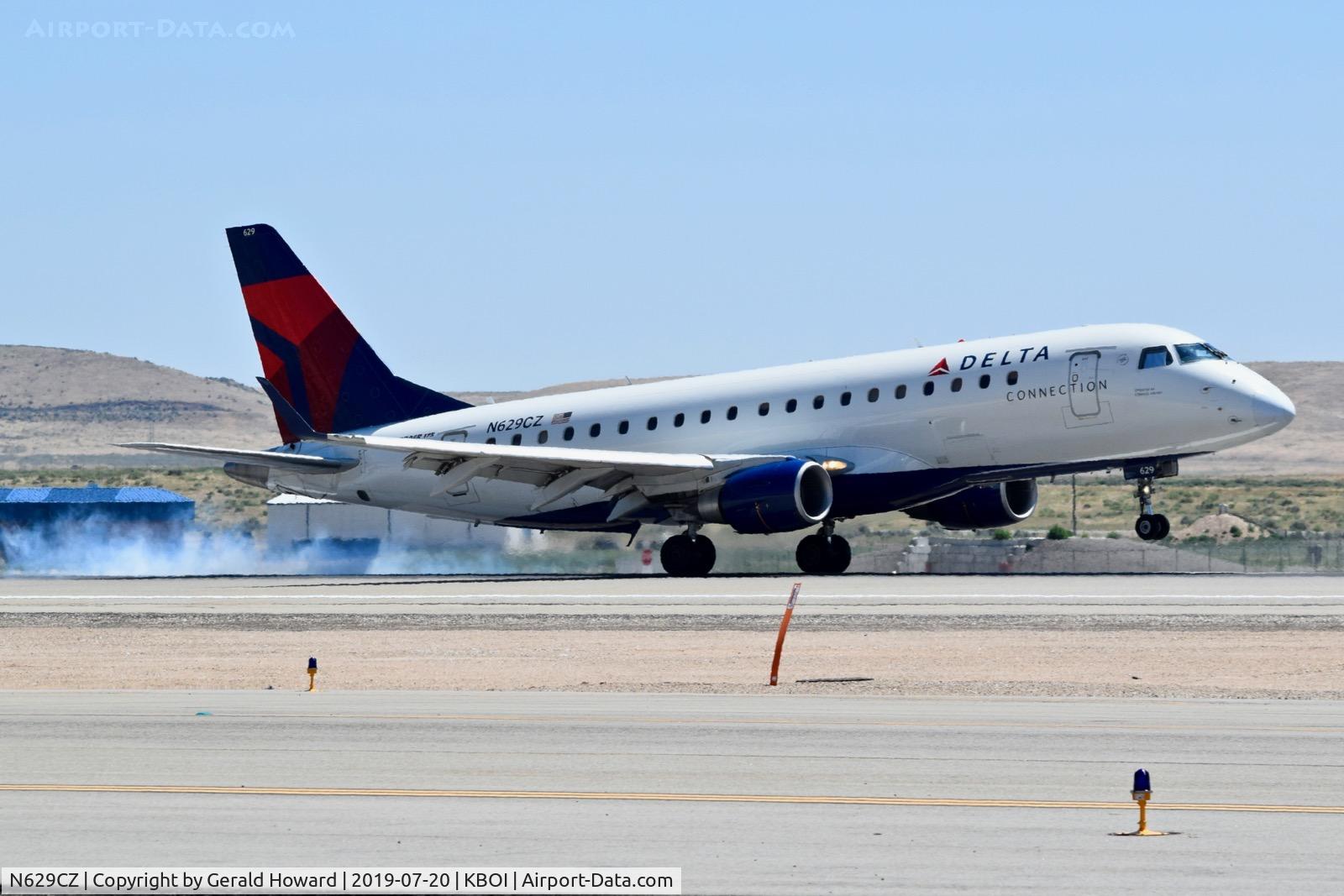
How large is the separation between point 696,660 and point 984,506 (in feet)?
63.9

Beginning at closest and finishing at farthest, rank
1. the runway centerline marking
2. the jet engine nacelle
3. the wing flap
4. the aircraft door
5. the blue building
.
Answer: the runway centerline marking → the aircraft door → the wing flap → the jet engine nacelle → the blue building

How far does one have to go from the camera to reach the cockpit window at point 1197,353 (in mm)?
37406

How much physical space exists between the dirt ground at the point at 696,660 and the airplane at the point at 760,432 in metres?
10.7

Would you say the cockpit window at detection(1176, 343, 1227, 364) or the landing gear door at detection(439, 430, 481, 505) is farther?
the landing gear door at detection(439, 430, 481, 505)

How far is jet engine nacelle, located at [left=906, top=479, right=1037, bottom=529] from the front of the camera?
42.7 meters

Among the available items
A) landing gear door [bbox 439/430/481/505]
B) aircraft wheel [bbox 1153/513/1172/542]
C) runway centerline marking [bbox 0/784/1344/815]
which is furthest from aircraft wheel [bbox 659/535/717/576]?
runway centerline marking [bbox 0/784/1344/815]

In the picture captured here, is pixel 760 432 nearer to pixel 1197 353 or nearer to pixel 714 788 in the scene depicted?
pixel 1197 353

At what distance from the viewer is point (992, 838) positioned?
11.1 m

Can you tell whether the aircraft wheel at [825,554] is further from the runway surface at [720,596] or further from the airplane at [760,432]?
the runway surface at [720,596]

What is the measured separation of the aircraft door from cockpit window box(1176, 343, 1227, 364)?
163 centimetres

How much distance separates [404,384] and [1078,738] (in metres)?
34.9

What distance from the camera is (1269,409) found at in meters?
37.0

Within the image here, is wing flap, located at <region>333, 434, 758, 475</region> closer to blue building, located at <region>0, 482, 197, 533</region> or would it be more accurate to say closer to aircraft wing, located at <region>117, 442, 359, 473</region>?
aircraft wing, located at <region>117, 442, 359, 473</region>

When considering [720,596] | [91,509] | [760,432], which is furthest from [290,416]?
[91,509]
